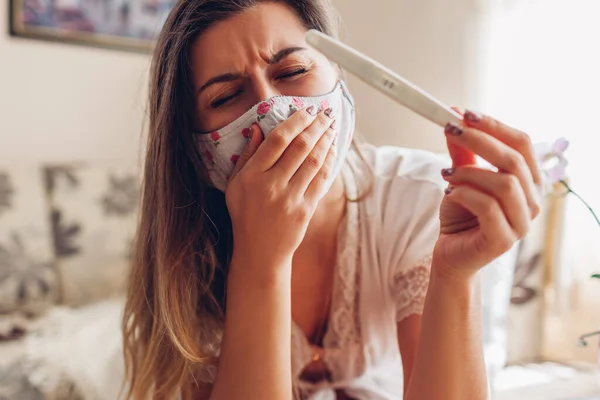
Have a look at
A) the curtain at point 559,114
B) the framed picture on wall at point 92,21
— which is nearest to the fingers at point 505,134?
the curtain at point 559,114

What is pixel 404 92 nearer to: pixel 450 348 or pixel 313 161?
pixel 313 161

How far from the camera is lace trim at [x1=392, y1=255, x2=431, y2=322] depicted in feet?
2.52

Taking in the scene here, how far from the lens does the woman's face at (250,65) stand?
2.45 ft

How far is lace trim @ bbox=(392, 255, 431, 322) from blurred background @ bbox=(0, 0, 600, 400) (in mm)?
179

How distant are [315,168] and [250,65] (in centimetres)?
18

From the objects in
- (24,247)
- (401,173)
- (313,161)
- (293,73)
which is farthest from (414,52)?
(24,247)

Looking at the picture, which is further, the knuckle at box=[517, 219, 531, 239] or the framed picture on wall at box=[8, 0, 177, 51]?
the framed picture on wall at box=[8, 0, 177, 51]

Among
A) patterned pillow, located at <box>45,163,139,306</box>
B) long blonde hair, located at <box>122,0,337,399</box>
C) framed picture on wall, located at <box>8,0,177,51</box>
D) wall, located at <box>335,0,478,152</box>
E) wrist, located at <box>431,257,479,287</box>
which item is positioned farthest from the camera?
framed picture on wall, located at <box>8,0,177,51</box>

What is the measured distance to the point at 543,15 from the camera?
1367 millimetres

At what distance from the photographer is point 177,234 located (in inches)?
33.6

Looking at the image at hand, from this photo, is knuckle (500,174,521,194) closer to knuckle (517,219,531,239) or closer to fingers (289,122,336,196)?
knuckle (517,219,531,239)

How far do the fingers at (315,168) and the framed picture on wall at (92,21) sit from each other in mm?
1510

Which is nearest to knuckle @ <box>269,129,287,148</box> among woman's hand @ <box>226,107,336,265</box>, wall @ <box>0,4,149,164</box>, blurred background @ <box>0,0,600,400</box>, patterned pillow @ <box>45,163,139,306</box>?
woman's hand @ <box>226,107,336,265</box>

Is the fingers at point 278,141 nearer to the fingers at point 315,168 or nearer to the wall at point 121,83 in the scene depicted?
the fingers at point 315,168
